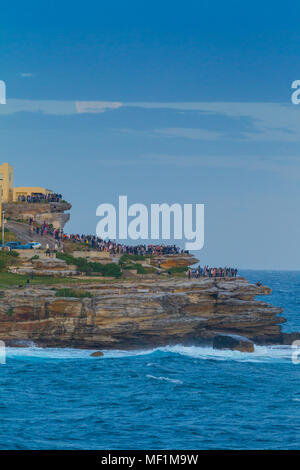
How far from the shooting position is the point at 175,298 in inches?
2936

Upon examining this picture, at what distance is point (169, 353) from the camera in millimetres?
70188

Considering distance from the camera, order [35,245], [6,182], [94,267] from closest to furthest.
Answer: [94,267]
[35,245]
[6,182]

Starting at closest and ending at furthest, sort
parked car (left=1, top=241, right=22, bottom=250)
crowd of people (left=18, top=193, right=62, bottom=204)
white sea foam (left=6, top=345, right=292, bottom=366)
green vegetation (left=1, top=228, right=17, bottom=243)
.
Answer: white sea foam (left=6, top=345, right=292, bottom=366) → parked car (left=1, top=241, right=22, bottom=250) → green vegetation (left=1, top=228, right=17, bottom=243) → crowd of people (left=18, top=193, right=62, bottom=204)

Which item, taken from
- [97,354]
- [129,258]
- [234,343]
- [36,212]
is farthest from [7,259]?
[234,343]

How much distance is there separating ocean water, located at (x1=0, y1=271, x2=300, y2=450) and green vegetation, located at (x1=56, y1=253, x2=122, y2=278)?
1585 cm

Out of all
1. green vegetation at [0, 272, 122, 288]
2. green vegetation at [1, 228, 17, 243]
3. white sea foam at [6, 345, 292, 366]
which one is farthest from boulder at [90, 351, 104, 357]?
green vegetation at [1, 228, 17, 243]

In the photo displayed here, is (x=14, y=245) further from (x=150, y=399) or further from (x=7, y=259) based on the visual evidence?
(x=150, y=399)

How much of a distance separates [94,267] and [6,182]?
34.5 metres

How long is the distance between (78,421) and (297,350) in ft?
120

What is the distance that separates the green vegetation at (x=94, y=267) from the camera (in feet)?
281

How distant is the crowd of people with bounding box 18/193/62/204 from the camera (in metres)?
114

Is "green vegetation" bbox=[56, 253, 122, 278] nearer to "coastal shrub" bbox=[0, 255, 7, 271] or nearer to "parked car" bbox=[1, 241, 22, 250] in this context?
"parked car" bbox=[1, 241, 22, 250]

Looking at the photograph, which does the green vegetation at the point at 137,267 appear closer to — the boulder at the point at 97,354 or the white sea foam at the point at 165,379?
the boulder at the point at 97,354

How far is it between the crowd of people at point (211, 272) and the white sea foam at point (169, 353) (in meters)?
18.0
